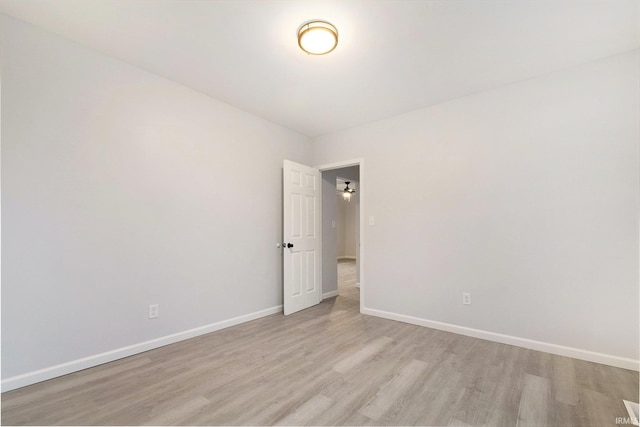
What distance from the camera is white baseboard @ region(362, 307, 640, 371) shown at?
91.0 inches

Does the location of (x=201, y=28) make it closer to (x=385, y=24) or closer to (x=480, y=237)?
(x=385, y=24)

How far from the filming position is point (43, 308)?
2100 millimetres

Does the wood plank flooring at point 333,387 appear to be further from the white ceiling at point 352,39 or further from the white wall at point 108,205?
the white ceiling at point 352,39

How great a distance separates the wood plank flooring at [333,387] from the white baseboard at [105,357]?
0.06m

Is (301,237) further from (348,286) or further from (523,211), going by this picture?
(523,211)

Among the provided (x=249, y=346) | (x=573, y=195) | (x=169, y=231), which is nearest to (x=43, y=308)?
(x=169, y=231)

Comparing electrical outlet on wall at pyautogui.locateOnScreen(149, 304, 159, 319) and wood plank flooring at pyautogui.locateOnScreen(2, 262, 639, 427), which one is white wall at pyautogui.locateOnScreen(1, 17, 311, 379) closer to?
electrical outlet on wall at pyautogui.locateOnScreen(149, 304, 159, 319)

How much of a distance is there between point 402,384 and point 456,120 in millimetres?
2720

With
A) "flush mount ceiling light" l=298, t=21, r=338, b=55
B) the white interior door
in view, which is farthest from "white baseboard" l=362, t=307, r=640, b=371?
Result: "flush mount ceiling light" l=298, t=21, r=338, b=55

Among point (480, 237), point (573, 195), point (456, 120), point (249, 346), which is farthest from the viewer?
point (456, 120)

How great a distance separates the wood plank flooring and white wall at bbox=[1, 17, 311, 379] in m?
0.41

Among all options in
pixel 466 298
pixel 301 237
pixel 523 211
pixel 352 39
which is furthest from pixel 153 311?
pixel 523 211

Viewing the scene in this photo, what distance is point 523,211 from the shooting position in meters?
2.75

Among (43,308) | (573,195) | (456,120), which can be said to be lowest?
(43,308)
